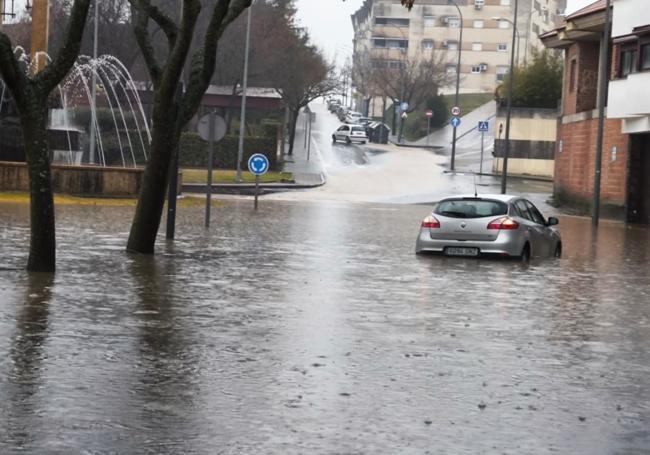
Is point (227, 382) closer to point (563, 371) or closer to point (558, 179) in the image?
point (563, 371)

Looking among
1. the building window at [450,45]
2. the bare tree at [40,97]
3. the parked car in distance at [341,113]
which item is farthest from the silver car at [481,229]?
the building window at [450,45]

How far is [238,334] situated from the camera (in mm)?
12992

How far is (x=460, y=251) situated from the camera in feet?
81.1

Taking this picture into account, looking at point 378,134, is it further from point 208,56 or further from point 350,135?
point 208,56

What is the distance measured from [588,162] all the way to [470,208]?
3179 centimetres

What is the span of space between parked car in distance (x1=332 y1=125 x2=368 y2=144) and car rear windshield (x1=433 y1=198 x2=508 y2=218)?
233 feet

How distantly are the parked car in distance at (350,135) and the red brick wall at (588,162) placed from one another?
34.9 meters

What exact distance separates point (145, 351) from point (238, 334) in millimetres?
1536

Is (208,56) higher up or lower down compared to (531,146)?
higher up

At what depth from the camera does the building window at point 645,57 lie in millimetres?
45469

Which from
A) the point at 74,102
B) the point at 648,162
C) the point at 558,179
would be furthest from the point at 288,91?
the point at 648,162

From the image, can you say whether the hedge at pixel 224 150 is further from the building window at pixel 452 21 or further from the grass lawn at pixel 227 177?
the building window at pixel 452 21

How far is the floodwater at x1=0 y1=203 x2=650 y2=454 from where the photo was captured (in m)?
8.38

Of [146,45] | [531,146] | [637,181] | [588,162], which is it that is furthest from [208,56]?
[531,146]
